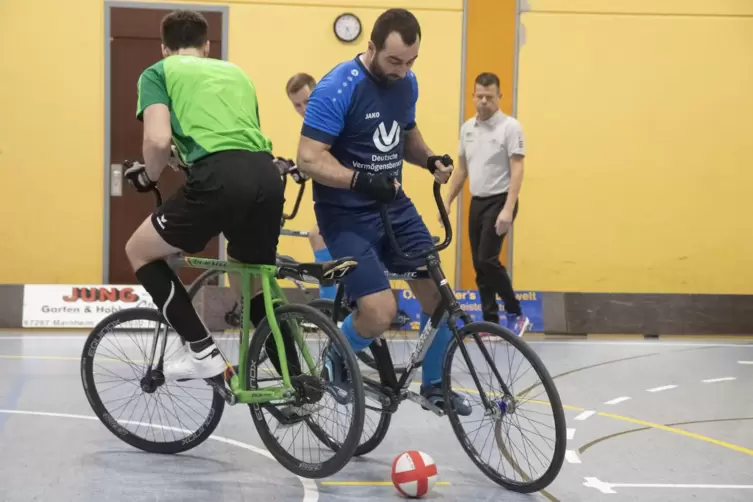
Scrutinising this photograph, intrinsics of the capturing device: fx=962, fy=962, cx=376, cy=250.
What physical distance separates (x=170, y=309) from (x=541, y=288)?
5.91 meters

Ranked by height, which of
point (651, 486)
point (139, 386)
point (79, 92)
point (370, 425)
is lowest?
point (651, 486)

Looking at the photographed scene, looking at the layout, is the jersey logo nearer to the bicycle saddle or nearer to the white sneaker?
the bicycle saddle

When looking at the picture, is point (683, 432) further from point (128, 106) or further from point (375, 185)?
point (128, 106)

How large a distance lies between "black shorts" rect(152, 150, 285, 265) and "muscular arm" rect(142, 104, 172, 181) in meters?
0.13

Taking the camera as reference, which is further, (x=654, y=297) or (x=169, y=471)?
(x=654, y=297)

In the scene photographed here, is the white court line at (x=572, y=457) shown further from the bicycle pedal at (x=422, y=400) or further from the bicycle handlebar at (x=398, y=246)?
the bicycle handlebar at (x=398, y=246)

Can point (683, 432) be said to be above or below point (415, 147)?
below

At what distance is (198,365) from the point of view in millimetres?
3486

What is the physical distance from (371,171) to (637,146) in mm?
5849

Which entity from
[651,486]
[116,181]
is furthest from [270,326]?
[116,181]

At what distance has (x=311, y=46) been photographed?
28.3 ft

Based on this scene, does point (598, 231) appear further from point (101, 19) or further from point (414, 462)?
point (414, 462)

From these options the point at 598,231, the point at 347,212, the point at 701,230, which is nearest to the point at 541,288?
the point at 598,231

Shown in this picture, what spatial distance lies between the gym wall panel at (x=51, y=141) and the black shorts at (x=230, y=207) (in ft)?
17.9
